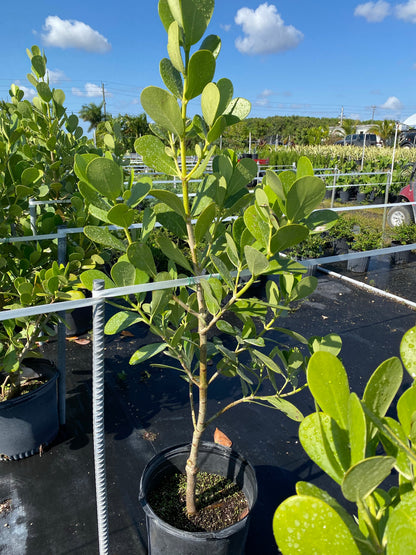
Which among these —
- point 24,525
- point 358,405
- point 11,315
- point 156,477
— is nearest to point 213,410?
point 156,477

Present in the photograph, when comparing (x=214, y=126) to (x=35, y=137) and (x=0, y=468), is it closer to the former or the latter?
(x=0, y=468)

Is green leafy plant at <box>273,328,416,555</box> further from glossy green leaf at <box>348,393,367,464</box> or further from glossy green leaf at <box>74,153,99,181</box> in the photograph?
glossy green leaf at <box>74,153,99,181</box>

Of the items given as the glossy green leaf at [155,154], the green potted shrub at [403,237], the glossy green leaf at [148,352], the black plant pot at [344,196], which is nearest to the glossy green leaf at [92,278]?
the glossy green leaf at [148,352]

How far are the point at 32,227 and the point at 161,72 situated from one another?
1.88 metres

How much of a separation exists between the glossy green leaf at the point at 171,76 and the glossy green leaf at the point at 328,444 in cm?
81

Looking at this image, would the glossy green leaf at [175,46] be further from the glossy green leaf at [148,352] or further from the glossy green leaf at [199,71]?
the glossy green leaf at [148,352]

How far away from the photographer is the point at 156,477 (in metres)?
1.63

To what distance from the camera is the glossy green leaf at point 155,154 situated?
1.02m

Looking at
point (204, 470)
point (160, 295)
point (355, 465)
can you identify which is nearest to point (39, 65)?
point (160, 295)

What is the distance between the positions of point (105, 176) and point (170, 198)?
18 cm

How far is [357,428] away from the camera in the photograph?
0.43 meters

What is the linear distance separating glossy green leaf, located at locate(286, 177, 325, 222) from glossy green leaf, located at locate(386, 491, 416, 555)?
0.59 m

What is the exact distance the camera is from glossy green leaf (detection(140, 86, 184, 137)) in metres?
0.87

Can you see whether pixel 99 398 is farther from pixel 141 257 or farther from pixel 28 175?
pixel 28 175
